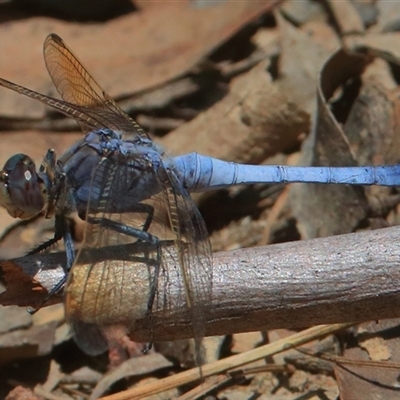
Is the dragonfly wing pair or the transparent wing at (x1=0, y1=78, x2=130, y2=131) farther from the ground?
the transparent wing at (x1=0, y1=78, x2=130, y2=131)

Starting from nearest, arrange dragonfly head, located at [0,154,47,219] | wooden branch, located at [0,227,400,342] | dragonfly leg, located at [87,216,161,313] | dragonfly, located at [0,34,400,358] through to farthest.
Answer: wooden branch, located at [0,227,400,342] < dragonfly, located at [0,34,400,358] < dragonfly leg, located at [87,216,161,313] < dragonfly head, located at [0,154,47,219]

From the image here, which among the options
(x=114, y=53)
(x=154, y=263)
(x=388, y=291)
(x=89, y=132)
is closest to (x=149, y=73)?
(x=114, y=53)

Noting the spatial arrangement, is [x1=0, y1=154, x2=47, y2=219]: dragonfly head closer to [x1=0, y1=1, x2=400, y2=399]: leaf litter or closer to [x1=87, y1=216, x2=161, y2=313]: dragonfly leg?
[x1=87, y1=216, x2=161, y2=313]: dragonfly leg

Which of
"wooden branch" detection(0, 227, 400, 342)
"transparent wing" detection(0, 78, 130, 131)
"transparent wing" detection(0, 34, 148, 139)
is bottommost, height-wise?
"wooden branch" detection(0, 227, 400, 342)

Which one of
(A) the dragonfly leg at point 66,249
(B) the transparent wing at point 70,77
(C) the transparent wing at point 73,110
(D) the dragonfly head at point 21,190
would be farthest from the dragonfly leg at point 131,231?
(B) the transparent wing at point 70,77

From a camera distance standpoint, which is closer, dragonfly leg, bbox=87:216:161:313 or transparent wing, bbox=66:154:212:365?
transparent wing, bbox=66:154:212:365

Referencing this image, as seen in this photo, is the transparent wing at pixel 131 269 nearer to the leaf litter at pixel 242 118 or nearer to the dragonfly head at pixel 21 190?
the dragonfly head at pixel 21 190

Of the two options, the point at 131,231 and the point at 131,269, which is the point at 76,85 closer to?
the point at 131,231

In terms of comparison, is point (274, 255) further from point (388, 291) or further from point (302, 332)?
point (302, 332)

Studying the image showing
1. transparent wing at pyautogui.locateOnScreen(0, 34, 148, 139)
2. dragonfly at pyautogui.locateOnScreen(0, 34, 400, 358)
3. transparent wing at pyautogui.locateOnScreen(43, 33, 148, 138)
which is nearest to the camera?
dragonfly at pyautogui.locateOnScreen(0, 34, 400, 358)

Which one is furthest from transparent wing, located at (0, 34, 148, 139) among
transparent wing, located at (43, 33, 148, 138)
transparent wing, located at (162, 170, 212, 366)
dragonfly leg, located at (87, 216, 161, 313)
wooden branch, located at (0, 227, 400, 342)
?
wooden branch, located at (0, 227, 400, 342)
